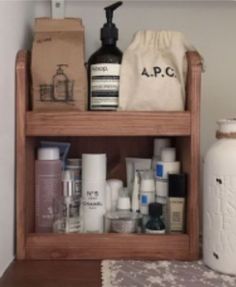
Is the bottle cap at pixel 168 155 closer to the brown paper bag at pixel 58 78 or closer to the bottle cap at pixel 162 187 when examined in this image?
the bottle cap at pixel 162 187

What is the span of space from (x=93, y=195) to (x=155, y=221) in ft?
0.35

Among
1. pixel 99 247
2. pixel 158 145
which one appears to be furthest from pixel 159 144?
pixel 99 247

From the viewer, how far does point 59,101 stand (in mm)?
614

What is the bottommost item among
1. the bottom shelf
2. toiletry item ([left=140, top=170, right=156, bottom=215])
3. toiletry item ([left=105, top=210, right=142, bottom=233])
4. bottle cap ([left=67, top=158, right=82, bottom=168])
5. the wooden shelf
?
the bottom shelf

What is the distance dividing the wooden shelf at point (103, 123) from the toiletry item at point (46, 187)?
0.06 metres

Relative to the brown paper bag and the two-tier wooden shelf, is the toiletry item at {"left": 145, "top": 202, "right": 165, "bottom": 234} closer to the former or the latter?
the two-tier wooden shelf

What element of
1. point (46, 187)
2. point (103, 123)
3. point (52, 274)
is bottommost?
point (52, 274)

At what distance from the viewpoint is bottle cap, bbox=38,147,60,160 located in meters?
0.65

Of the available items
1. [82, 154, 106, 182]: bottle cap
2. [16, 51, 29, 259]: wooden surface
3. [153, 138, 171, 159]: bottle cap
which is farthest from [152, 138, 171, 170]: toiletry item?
[16, 51, 29, 259]: wooden surface

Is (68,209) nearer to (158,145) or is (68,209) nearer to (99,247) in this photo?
(99,247)

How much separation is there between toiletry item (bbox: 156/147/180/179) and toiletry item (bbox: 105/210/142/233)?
75 millimetres

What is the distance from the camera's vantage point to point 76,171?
2.18 feet

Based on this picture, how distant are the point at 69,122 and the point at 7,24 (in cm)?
16

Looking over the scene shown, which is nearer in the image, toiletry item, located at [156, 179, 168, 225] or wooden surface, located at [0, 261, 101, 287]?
wooden surface, located at [0, 261, 101, 287]
